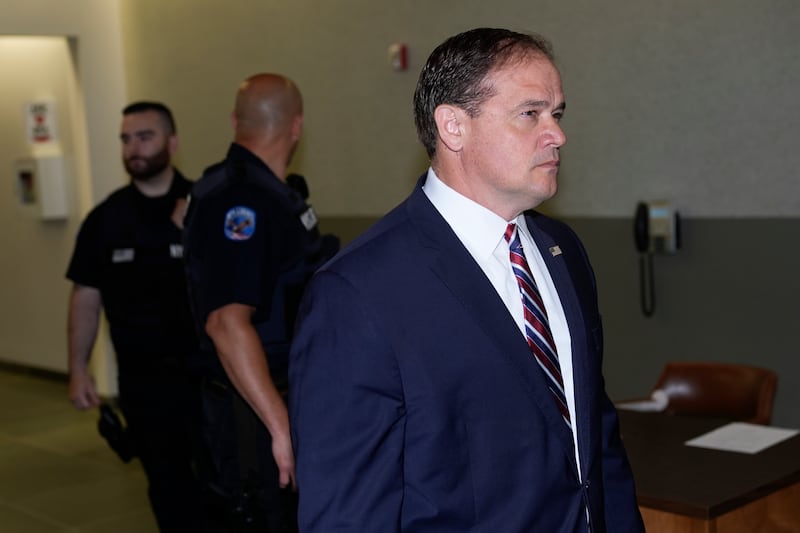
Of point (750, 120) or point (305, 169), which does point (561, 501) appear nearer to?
point (750, 120)

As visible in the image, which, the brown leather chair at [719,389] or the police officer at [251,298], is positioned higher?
the police officer at [251,298]

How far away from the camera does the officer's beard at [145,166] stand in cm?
461

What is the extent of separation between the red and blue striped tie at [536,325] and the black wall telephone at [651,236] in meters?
3.31

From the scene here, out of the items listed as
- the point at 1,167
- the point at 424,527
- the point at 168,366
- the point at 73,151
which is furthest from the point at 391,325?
the point at 1,167

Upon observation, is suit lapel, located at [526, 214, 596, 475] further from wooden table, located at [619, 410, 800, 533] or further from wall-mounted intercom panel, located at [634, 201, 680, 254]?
wall-mounted intercom panel, located at [634, 201, 680, 254]

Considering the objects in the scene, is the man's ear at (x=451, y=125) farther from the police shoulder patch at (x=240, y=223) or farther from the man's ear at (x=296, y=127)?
the man's ear at (x=296, y=127)

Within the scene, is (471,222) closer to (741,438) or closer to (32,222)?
(741,438)

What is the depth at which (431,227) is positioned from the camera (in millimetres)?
1981

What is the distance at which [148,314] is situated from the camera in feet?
14.4

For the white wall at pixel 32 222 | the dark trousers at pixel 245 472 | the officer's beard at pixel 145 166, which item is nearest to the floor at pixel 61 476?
the white wall at pixel 32 222

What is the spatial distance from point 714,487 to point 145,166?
2.67 m

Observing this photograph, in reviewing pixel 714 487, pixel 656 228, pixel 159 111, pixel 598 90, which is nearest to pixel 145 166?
pixel 159 111

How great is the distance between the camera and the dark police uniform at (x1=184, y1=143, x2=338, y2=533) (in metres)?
3.36

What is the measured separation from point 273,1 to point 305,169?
114cm
